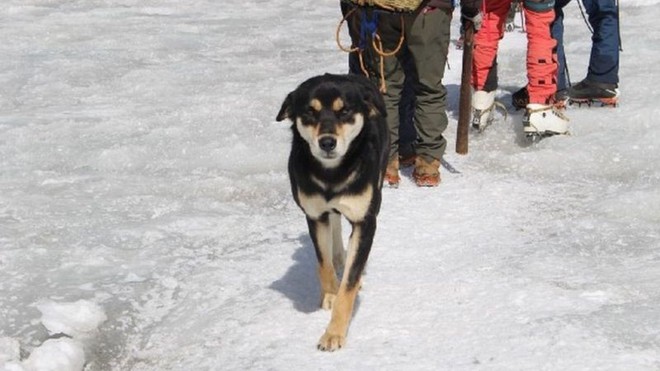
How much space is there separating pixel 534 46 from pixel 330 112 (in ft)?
9.76

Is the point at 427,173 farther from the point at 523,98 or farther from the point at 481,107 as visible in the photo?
the point at 523,98

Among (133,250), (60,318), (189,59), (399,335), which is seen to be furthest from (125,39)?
(399,335)

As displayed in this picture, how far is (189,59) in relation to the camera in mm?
8930

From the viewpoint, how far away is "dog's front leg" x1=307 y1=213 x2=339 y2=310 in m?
3.83

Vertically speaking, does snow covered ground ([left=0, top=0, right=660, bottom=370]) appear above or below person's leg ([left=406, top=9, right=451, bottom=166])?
below

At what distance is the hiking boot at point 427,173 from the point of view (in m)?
5.55

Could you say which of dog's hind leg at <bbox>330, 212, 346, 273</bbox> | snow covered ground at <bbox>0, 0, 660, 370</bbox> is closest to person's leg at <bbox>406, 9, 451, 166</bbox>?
snow covered ground at <bbox>0, 0, 660, 370</bbox>

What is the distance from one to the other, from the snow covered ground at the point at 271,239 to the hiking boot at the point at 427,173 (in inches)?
3.4

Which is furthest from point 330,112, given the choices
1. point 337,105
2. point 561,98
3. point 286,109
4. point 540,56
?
point 561,98

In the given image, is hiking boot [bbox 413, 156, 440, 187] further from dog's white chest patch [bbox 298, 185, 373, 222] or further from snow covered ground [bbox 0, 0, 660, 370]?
dog's white chest patch [bbox 298, 185, 373, 222]

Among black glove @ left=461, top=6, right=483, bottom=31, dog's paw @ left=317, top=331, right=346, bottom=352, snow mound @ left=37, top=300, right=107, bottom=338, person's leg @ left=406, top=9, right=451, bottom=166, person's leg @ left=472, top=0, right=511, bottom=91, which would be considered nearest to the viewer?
dog's paw @ left=317, top=331, right=346, bottom=352

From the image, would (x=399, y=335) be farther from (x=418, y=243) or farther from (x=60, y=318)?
(x=60, y=318)

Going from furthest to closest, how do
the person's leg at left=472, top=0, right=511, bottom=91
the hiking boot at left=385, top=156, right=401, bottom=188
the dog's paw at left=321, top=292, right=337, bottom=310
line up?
the person's leg at left=472, top=0, right=511, bottom=91 → the hiking boot at left=385, top=156, right=401, bottom=188 → the dog's paw at left=321, top=292, right=337, bottom=310

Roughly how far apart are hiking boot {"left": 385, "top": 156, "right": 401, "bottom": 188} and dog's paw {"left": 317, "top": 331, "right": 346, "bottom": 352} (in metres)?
2.12
